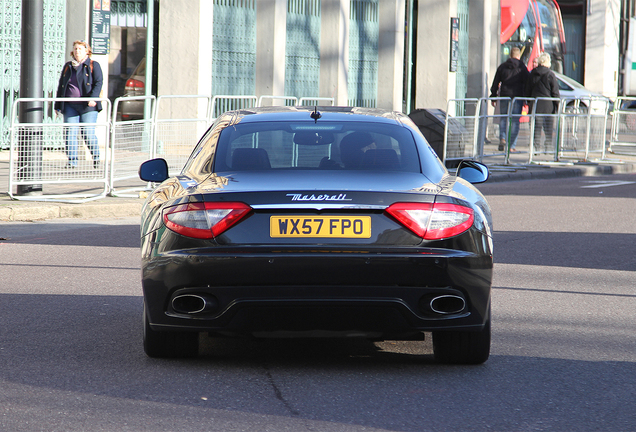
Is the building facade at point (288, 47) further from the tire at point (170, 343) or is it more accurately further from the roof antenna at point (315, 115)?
the tire at point (170, 343)

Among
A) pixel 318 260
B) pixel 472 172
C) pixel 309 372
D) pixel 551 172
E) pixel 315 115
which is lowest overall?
pixel 309 372

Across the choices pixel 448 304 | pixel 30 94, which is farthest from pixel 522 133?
pixel 448 304

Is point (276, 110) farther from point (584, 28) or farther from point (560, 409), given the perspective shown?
point (584, 28)

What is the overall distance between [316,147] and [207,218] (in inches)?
34.2

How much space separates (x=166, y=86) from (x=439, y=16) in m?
9.69

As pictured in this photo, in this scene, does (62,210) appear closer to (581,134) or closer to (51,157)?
(51,157)

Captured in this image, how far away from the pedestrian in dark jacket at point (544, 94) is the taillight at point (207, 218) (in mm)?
14905

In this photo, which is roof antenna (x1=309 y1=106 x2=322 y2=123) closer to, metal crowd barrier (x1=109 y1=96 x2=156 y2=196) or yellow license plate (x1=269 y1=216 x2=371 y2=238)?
yellow license plate (x1=269 y1=216 x2=371 y2=238)

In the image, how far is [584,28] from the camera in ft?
134

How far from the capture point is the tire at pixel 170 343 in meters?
4.87

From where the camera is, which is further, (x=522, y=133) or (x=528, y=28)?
(x=528, y=28)

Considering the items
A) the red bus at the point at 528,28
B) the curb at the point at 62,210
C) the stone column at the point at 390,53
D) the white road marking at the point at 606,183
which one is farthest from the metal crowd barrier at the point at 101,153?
the red bus at the point at 528,28

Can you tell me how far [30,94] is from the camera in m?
11.4

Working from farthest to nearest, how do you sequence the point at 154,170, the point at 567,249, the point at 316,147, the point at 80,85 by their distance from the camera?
the point at 80,85 < the point at 567,249 < the point at 154,170 < the point at 316,147
